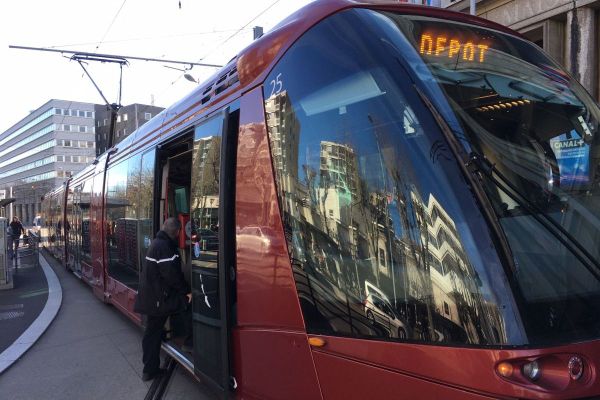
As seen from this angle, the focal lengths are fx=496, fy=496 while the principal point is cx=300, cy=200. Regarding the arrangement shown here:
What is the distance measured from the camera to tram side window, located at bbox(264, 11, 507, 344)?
2.08 meters

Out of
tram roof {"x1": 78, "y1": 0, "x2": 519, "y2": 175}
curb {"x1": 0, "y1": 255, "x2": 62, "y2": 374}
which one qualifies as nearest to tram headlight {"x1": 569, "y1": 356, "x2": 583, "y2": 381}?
tram roof {"x1": 78, "y1": 0, "x2": 519, "y2": 175}

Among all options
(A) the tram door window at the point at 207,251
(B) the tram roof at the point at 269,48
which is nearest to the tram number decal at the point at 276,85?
(B) the tram roof at the point at 269,48

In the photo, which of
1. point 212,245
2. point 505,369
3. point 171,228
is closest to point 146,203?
point 171,228

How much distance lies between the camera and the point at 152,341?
5254 mm

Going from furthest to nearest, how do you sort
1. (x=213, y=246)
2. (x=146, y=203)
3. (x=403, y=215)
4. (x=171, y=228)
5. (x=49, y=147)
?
(x=49, y=147), (x=146, y=203), (x=171, y=228), (x=213, y=246), (x=403, y=215)

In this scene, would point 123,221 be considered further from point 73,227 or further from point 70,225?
point 70,225

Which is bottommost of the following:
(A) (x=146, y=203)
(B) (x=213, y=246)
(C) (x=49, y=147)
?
(B) (x=213, y=246)

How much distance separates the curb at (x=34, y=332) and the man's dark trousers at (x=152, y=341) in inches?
76.7

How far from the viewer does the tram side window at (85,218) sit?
35.6 ft

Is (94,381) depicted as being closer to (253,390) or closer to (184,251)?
(184,251)

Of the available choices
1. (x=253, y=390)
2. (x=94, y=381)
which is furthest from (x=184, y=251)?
(x=253, y=390)

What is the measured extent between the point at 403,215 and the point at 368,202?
8.4 inches

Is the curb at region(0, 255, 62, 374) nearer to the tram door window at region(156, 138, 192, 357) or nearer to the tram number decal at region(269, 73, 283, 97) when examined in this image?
the tram door window at region(156, 138, 192, 357)

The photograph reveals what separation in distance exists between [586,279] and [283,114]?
5.80 feet
